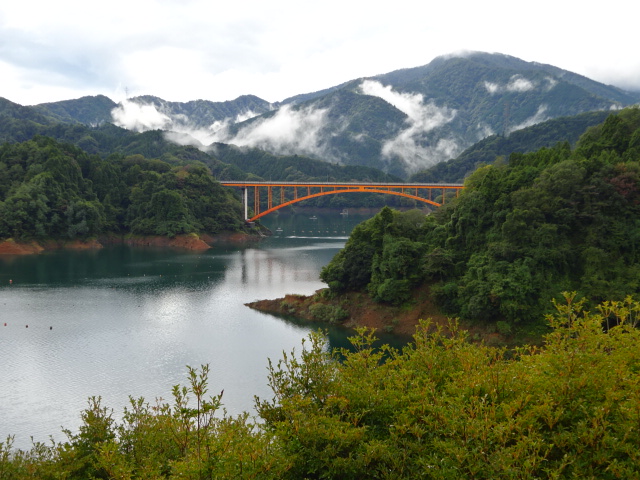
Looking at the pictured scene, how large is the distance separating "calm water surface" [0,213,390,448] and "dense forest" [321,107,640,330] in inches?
263

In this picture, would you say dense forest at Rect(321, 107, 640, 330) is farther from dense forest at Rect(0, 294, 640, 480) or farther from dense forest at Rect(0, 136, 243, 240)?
dense forest at Rect(0, 136, 243, 240)

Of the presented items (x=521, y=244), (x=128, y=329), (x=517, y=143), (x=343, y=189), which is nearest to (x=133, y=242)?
(x=343, y=189)

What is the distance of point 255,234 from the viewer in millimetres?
89438

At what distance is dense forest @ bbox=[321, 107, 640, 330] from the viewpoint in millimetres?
31750

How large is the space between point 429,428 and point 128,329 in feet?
97.0

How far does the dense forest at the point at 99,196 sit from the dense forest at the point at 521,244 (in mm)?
45205

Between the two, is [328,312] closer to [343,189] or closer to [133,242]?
[133,242]

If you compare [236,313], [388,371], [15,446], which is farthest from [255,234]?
[388,371]

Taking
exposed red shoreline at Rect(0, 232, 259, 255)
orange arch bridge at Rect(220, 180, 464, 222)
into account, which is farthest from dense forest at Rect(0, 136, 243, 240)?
orange arch bridge at Rect(220, 180, 464, 222)

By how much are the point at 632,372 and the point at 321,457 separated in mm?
6260

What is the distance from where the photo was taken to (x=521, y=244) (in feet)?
110

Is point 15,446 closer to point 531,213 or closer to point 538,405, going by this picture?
point 538,405

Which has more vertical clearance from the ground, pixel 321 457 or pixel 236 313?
pixel 321 457

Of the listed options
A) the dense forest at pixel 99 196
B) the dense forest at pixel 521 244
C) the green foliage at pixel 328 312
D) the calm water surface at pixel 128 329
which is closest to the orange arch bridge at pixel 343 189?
the dense forest at pixel 99 196
